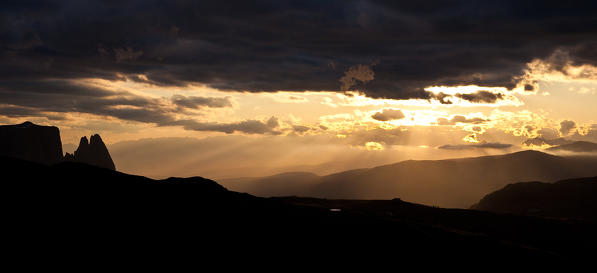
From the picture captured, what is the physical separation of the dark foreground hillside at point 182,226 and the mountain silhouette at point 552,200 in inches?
3504

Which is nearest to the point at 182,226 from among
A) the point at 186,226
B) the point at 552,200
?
the point at 186,226

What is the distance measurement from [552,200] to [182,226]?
13263 cm

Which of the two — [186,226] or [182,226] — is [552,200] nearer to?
[186,226]

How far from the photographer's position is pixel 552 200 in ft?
490

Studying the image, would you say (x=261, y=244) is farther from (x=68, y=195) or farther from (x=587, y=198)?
(x=587, y=198)

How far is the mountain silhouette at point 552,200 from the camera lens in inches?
5408

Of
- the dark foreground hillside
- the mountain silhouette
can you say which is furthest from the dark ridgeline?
the mountain silhouette

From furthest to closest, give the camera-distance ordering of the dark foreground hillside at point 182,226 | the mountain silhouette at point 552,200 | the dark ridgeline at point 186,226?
the mountain silhouette at point 552,200 → the dark ridgeline at point 186,226 → the dark foreground hillside at point 182,226

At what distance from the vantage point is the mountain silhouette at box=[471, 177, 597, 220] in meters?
137

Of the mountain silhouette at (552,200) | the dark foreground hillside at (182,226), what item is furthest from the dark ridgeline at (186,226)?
the mountain silhouette at (552,200)

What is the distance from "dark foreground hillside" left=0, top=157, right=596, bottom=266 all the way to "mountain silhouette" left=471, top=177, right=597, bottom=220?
89.0 meters

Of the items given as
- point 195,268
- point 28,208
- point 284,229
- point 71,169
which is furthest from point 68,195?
point 284,229

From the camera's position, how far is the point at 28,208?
44156 mm

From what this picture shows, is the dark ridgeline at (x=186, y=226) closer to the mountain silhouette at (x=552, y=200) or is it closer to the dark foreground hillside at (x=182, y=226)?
the dark foreground hillside at (x=182, y=226)
